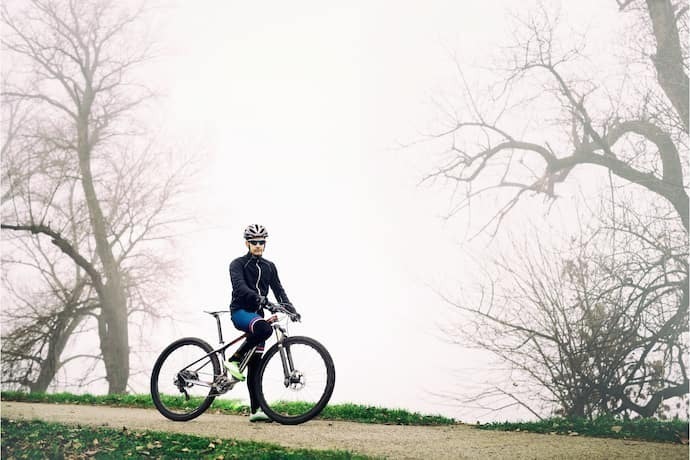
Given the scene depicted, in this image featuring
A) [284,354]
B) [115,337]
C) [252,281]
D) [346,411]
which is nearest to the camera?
[284,354]

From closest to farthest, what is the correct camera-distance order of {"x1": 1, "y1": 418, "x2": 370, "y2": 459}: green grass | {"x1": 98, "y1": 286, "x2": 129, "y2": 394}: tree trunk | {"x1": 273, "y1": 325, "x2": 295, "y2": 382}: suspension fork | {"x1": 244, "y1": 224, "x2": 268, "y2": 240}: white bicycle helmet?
{"x1": 1, "y1": 418, "x2": 370, "y2": 459}: green grass, {"x1": 273, "y1": 325, "x2": 295, "y2": 382}: suspension fork, {"x1": 244, "y1": 224, "x2": 268, "y2": 240}: white bicycle helmet, {"x1": 98, "y1": 286, "x2": 129, "y2": 394}: tree trunk

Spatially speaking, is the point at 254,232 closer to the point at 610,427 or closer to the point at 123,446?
the point at 123,446

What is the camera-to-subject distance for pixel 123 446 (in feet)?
26.4

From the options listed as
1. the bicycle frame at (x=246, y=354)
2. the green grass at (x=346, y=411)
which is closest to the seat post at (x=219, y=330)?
the bicycle frame at (x=246, y=354)

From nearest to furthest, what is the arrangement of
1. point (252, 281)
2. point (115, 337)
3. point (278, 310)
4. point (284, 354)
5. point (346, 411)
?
point (284, 354)
point (278, 310)
point (252, 281)
point (346, 411)
point (115, 337)

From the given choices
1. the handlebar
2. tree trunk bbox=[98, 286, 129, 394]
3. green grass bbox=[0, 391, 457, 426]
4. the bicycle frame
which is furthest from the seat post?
tree trunk bbox=[98, 286, 129, 394]

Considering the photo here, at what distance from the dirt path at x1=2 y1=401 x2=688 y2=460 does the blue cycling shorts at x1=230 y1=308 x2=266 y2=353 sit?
3.11ft

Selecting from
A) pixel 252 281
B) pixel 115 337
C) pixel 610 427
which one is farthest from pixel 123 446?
pixel 115 337

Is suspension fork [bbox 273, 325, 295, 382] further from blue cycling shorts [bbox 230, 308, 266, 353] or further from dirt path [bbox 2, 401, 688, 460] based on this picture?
dirt path [bbox 2, 401, 688, 460]

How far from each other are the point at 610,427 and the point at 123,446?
6.02 m

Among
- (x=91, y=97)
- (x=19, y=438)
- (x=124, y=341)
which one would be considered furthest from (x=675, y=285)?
(x=91, y=97)

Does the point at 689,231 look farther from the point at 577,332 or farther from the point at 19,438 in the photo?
the point at 19,438

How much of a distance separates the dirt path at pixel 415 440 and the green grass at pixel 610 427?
0.42 m

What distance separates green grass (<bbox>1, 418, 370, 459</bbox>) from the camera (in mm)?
7086
